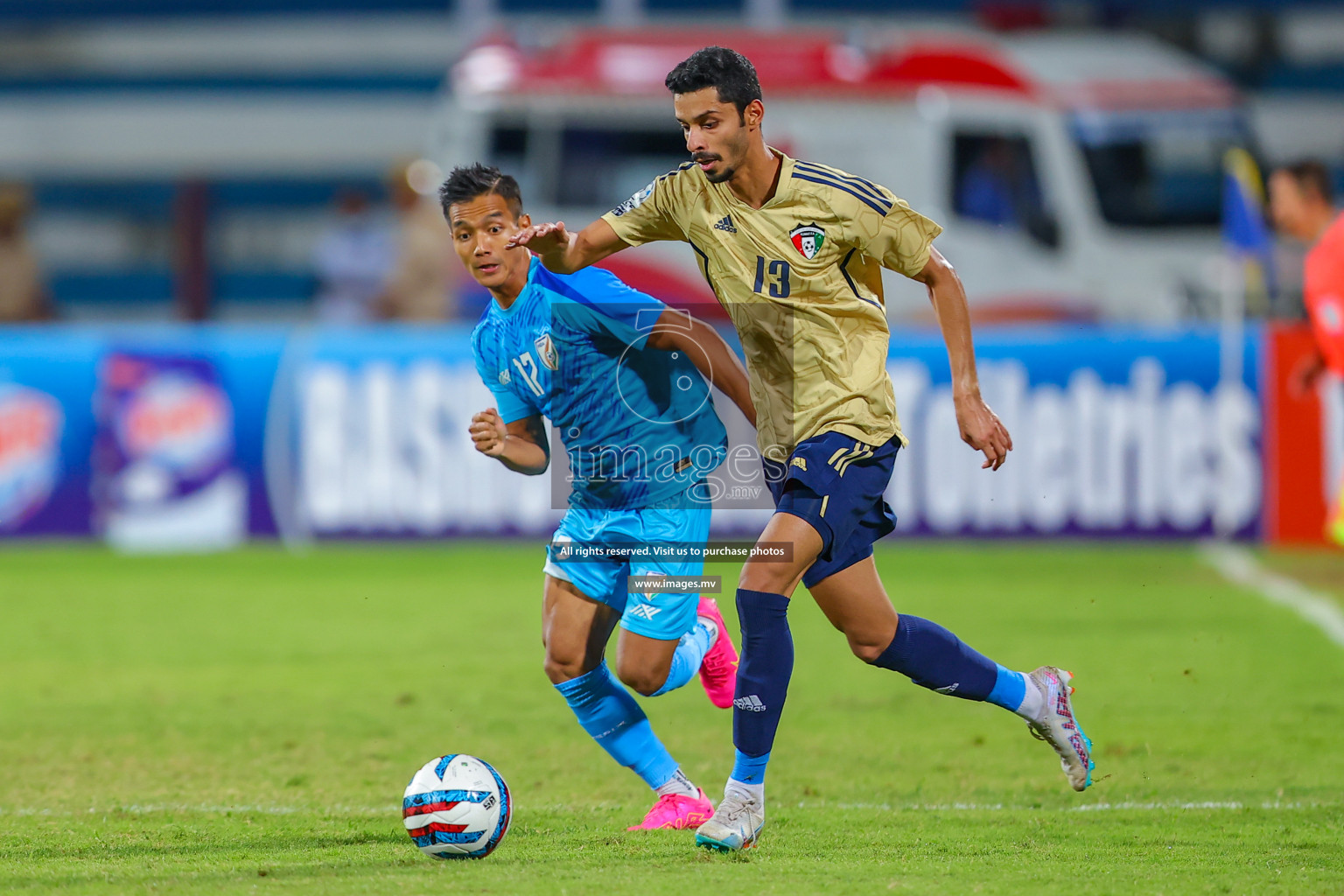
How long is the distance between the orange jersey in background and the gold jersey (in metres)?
4.65

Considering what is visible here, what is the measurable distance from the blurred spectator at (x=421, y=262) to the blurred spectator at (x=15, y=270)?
3031 mm

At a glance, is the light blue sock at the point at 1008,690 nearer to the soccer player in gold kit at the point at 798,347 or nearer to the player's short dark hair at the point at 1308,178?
the soccer player in gold kit at the point at 798,347

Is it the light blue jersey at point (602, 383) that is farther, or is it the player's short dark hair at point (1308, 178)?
the player's short dark hair at point (1308, 178)

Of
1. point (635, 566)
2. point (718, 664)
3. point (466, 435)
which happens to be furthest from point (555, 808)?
point (466, 435)

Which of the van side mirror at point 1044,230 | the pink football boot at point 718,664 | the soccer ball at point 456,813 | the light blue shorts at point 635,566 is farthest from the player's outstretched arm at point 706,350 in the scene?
the van side mirror at point 1044,230

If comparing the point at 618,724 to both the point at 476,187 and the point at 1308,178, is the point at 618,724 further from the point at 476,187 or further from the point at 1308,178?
the point at 1308,178

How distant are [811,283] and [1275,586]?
20.8ft

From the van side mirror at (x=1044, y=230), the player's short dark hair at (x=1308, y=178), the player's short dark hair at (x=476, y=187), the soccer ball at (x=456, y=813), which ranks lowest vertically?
the soccer ball at (x=456, y=813)

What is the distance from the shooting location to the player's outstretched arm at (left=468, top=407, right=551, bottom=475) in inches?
199

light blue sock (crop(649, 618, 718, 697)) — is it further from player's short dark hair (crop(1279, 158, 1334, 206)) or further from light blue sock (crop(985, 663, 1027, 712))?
player's short dark hair (crop(1279, 158, 1334, 206))

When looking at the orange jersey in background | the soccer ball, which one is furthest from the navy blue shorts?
the orange jersey in background

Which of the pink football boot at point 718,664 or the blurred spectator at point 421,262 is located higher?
the blurred spectator at point 421,262

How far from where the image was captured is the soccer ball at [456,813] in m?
4.88

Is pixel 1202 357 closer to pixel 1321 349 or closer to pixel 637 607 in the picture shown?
pixel 1321 349
